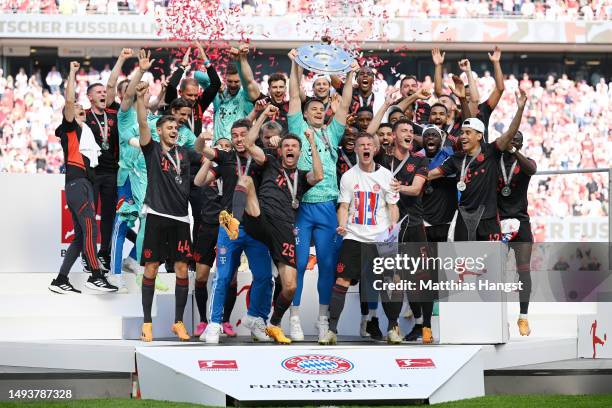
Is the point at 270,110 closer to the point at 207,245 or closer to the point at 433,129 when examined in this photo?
the point at 207,245

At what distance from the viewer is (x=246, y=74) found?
1041cm

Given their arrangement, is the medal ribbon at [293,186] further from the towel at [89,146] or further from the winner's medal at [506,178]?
the towel at [89,146]

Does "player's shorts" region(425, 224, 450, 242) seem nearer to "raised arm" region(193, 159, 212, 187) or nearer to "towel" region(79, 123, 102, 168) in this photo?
"raised arm" region(193, 159, 212, 187)

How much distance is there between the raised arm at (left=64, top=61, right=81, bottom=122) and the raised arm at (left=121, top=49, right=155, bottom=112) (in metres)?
0.45

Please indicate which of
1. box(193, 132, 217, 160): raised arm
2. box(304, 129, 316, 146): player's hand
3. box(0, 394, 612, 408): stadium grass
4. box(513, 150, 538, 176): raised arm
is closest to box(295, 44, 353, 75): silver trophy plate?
box(304, 129, 316, 146): player's hand

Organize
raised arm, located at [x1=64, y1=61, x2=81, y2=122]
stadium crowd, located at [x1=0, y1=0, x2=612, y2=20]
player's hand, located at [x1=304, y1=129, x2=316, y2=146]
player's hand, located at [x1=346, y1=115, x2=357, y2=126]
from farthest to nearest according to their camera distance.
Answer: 1. stadium crowd, located at [x1=0, y1=0, x2=612, y2=20]
2. player's hand, located at [x1=346, y1=115, x2=357, y2=126]
3. raised arm, located at [x1=64, y1=61, x2=81, y2=122]
4. player's hand, located at [x1=304, y1=129, x2=316, y2=146]

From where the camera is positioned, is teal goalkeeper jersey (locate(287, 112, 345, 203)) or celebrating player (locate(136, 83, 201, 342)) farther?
teal goalkeeper jersey (locate(287, 112, 345, 203))

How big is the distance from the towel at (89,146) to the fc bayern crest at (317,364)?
327 centimetres

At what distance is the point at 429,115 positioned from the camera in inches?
447

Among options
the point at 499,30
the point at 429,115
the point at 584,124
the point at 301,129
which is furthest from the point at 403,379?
the point at 499,30

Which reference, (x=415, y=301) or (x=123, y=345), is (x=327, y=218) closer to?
(x=415, y=301)

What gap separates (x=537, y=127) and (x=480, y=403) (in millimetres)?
18326

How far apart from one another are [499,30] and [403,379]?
2161cm

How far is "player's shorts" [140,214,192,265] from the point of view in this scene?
30.9 feet
